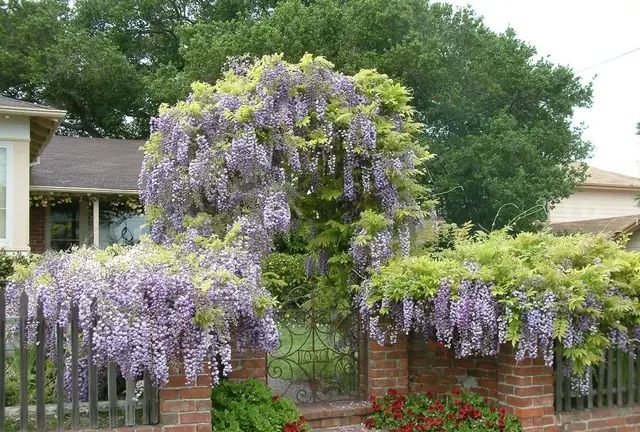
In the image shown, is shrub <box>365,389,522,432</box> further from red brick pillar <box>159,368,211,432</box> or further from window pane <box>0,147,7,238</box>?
window pane <box>0,147,7,238</box>

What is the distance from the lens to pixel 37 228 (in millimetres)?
15141

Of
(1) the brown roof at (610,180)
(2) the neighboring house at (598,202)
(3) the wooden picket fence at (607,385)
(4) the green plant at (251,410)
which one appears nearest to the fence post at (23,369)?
(4) the green plant at (251,410)

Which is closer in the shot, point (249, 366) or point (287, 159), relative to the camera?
point (249, 366)

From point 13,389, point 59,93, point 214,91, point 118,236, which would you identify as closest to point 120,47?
point 59,93

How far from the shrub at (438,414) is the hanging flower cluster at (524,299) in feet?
1.52

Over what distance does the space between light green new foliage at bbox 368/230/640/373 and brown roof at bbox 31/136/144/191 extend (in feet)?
32.8

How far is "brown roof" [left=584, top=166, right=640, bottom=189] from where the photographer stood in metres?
25.1

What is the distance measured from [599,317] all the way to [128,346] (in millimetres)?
3668

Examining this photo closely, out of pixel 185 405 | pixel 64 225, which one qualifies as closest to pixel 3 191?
pixel 64 225

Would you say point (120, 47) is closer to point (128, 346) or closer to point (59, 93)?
point (59, 93)

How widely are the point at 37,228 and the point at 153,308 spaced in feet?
38.5

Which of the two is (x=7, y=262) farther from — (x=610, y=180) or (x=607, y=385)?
(x=610, y=180)

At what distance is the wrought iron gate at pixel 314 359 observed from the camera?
648 cm

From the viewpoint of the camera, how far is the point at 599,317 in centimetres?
552
